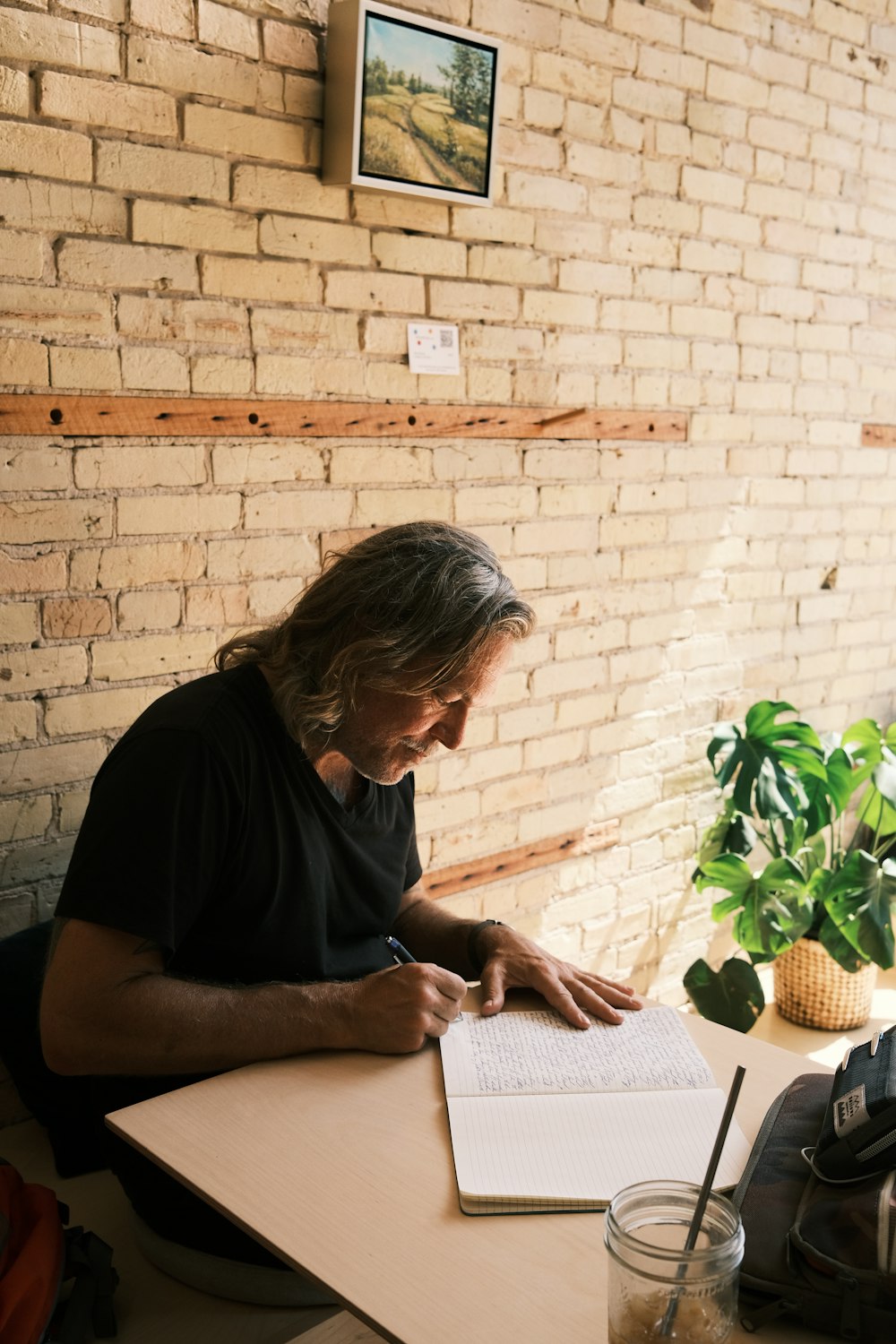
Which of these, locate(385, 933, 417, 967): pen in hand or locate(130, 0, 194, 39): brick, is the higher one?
locate(130, 0, 194, 39): brick

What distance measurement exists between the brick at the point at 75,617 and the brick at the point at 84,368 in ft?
1.22

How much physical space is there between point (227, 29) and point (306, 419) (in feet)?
2.37

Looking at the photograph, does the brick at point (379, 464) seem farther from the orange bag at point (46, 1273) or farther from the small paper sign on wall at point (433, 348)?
the orange bag at point (46, 1273)

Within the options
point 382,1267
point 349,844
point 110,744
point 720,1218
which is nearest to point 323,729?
point 349,844

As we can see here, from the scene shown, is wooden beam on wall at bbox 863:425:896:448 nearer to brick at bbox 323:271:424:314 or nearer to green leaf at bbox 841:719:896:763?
green leaf at bbox 841:719:896:763

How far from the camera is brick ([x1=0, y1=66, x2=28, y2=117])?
2.01 m

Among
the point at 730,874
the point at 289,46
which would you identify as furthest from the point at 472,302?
the point at 730,874

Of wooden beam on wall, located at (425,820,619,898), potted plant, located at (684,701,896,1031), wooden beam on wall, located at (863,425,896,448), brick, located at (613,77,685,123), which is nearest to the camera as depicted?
wooden beam on wall, located at (425,820,619,898)

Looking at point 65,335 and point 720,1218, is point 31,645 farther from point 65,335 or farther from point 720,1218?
point 720,1218

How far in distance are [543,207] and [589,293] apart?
0.25m

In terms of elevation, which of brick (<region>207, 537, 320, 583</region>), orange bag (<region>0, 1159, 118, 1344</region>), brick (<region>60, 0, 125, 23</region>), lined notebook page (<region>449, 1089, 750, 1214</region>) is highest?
brick (<region>60, 0, 125, 23</region>)

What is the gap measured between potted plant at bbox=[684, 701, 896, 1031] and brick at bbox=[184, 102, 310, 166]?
1951 mm

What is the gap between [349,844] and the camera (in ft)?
6.18

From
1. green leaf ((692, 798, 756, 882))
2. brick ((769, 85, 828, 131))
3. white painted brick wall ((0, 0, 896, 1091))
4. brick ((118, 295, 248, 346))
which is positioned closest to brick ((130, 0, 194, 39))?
white painted brick wall ((0, 0, 896, 1091))
